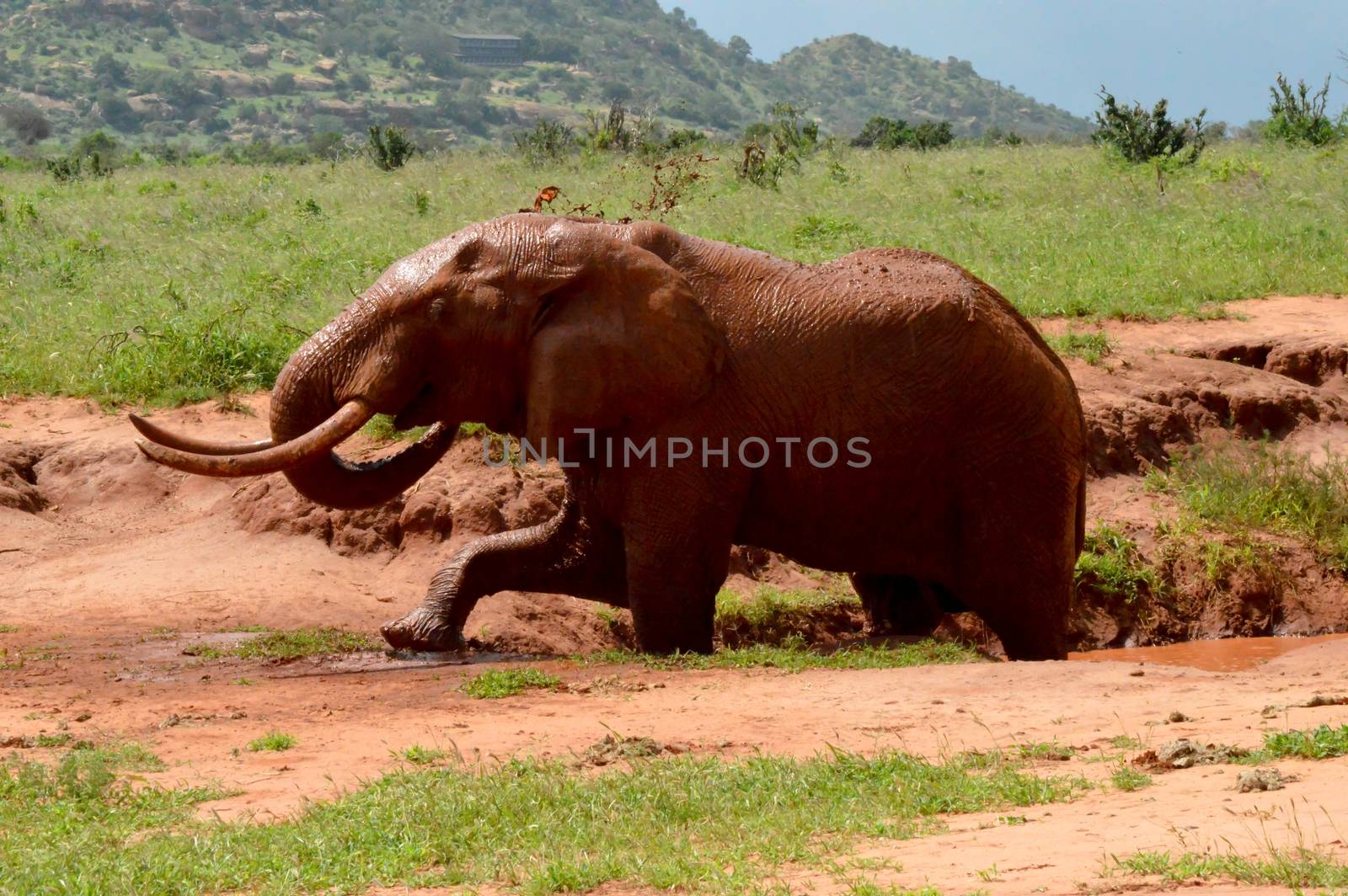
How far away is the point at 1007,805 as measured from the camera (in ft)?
16.9

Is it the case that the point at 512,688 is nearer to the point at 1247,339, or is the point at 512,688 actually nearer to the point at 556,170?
the point at 1247,339

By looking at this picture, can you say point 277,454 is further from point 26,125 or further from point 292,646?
point 26,125

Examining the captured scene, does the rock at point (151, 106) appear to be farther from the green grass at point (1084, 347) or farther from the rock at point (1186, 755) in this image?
the rock at point (1186, 755)

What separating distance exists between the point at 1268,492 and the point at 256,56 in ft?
248

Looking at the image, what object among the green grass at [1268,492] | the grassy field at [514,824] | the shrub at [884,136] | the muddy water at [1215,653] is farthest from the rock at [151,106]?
the grassy field at [514,824]

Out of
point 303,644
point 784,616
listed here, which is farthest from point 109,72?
point 303,644

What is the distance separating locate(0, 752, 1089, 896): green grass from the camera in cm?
470

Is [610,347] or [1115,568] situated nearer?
[610,347]

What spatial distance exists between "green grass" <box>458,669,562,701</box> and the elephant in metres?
0.91

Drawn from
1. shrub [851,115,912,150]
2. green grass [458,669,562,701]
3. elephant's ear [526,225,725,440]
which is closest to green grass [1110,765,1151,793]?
green grass [458,669,562,701]

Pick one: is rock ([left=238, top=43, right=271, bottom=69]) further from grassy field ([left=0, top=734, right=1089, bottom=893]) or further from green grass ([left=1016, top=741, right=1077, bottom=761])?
green grass ([left=1016, top=741, right=1077, bottom=761])

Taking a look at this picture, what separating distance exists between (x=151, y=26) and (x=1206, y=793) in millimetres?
81743

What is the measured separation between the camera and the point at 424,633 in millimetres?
8633

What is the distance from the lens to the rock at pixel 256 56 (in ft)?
263
